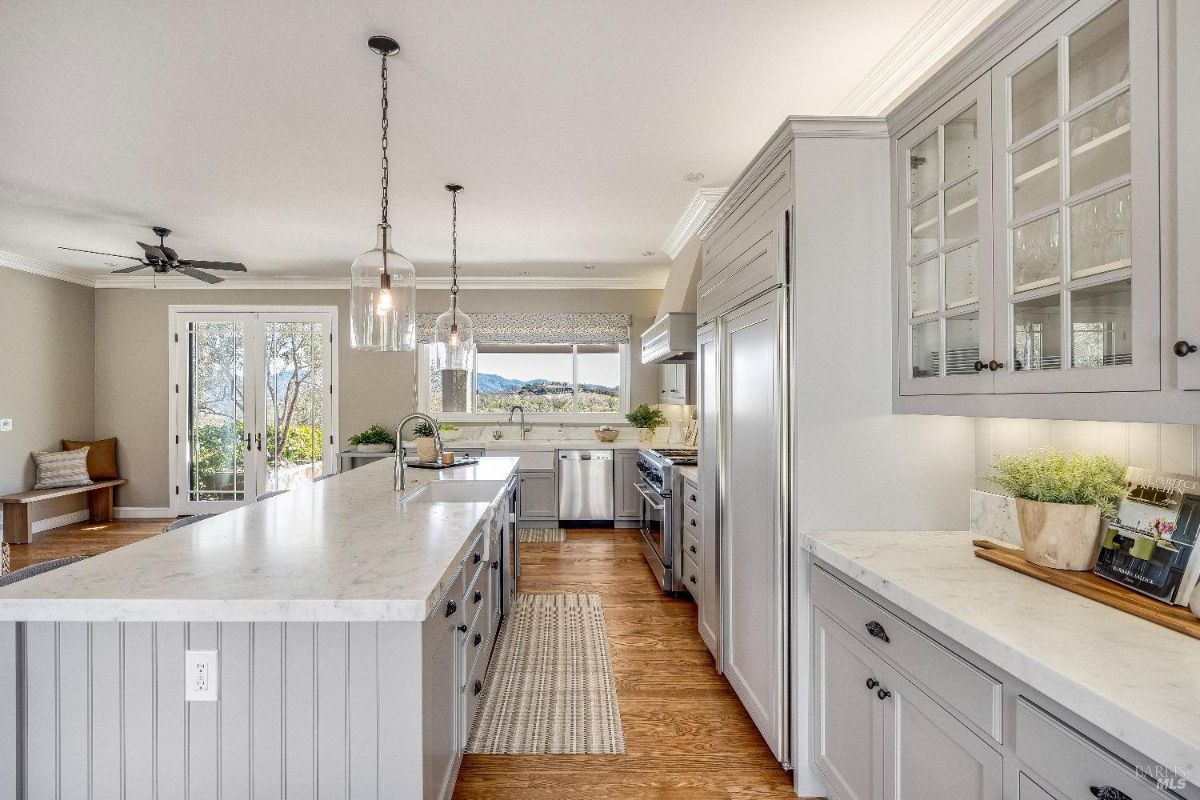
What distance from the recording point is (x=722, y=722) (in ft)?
8.04

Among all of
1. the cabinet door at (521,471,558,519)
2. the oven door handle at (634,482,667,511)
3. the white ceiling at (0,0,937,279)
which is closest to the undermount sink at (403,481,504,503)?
the oven door handle at (634,482,667,511)

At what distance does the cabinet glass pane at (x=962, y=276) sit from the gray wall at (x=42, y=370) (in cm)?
747

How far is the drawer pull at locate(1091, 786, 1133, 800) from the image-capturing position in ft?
2.93

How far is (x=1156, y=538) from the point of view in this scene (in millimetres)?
1281

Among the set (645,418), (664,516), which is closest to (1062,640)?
(664,516)

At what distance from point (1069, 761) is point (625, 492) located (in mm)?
5243

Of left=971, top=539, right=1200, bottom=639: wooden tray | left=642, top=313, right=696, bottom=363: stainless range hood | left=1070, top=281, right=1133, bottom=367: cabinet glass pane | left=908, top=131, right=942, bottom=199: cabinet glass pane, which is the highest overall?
left=908, top=131, right=942, bottom=199: cabinet glass pane

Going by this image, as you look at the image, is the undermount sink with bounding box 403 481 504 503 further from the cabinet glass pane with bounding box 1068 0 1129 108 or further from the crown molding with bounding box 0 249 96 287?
the crown molding with bounding box 0 249 96 287

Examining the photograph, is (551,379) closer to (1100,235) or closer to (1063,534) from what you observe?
(1063,534)

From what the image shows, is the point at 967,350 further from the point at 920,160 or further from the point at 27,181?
the point at 27,181

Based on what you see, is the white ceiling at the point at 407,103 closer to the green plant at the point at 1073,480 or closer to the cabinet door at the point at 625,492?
the green plant at the point at 1073,480

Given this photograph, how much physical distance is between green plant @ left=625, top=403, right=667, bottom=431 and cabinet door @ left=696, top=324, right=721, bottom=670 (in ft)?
10.6

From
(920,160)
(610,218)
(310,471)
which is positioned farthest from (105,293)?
(920,160)

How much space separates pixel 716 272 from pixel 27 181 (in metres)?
4.28
